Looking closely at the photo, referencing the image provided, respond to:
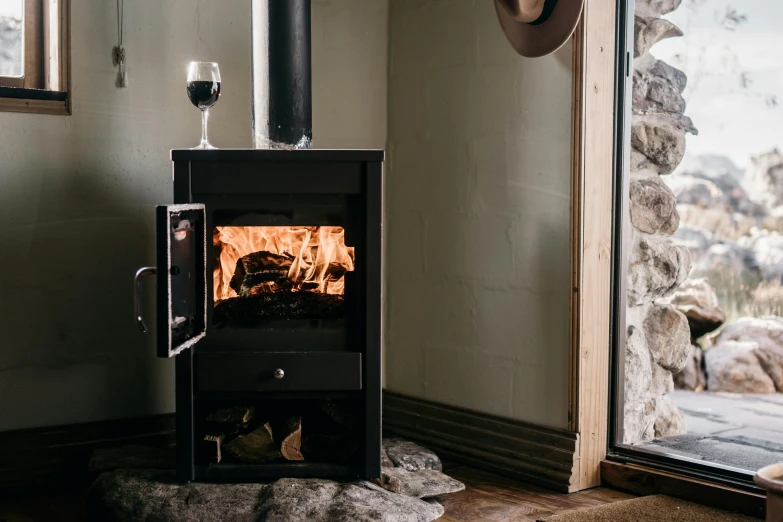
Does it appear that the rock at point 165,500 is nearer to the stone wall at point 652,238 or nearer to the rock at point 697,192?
the stone wall at point 652,238

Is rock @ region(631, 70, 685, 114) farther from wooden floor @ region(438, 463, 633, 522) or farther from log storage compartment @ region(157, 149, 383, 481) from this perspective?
wooden floor @ region(438, 463, 633, 522)

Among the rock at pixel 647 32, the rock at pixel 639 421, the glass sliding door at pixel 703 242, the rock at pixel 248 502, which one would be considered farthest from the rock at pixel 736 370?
the rock at pixel 248 502

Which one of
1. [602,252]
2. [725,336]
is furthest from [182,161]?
[725,336]

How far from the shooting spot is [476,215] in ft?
9.64

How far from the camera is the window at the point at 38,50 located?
103 inches

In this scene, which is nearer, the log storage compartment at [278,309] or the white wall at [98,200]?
the log storage compartment at [278,309]

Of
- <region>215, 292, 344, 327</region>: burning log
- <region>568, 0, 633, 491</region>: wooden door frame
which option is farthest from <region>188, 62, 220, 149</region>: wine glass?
<region>568, 0, 633, 491</region>: wooden door frame

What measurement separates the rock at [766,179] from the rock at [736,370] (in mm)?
630

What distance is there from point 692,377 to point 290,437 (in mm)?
2211

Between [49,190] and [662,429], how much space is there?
203 cm

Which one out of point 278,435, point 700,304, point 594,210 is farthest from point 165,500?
point 700,304

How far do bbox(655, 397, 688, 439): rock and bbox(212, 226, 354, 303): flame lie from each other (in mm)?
1180

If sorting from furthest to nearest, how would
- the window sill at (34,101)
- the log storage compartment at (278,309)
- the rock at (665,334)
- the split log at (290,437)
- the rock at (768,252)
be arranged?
1. the rock at (768,252)
2. the rock at (665,334)
3. the window sill at (34,101)
4. the split log at (290,437)
5. the log storage compartment at (278,309)

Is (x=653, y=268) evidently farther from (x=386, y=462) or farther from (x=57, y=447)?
(x=57, y=447)
